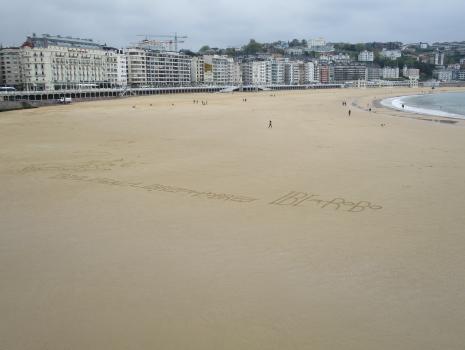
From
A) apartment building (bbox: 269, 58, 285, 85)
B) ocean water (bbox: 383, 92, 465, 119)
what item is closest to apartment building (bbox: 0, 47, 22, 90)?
ocean water (bbox: 383, 92, 465, 119)

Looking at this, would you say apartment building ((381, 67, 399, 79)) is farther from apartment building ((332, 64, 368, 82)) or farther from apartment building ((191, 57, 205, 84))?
apartment building ((191, 57, 205, 84))

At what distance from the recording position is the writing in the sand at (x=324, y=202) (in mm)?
7379

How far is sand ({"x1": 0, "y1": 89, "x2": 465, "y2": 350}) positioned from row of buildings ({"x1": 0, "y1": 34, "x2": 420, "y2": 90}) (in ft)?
244

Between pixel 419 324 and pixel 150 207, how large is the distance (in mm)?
4849

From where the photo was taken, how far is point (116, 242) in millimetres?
5957

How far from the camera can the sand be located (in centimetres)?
387

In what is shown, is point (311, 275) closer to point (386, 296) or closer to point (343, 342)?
point (386, 296)

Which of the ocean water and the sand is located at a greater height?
the ocean water

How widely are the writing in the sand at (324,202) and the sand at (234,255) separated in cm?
5

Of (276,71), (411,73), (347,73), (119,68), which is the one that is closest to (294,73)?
(276,71)

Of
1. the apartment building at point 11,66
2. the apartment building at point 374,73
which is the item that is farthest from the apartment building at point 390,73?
the apartment building at point 11,66

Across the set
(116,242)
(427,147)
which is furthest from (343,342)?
(427,147)

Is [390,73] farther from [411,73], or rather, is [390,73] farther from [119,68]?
[119,68]

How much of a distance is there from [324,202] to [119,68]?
9275 cm
